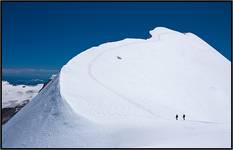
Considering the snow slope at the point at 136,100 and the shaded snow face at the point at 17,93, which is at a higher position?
the snow slope at the point at 136,100

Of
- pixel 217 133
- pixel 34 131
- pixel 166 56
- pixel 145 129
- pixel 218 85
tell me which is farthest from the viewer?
pixel 166 56

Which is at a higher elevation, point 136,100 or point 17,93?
point 136,100

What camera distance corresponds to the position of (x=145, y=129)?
2181 cm

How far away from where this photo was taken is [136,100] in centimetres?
3953

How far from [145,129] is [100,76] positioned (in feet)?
81.0

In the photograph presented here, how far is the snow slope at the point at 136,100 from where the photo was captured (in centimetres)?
2139

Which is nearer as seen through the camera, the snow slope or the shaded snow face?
the snow slope

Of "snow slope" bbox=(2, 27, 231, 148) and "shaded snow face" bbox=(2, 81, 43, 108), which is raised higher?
"snow slope" bbox=(2, 27, 231, 148)

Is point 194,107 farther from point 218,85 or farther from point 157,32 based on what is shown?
point 157,32

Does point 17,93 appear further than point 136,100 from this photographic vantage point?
Yes

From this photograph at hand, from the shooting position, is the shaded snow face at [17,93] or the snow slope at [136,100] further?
the shaded snow face at [17,93]

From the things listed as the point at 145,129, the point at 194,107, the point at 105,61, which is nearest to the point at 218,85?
the point at 194,107

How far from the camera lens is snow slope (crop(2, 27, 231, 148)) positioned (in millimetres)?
21391

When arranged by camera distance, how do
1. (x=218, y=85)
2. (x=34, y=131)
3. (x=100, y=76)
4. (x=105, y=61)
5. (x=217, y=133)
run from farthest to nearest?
1. (x=218, y=85)
2. (x=105, y=61)
3. (x=100, y=76)
4. (x=34, y=131)
5. (x=217, y=133)
